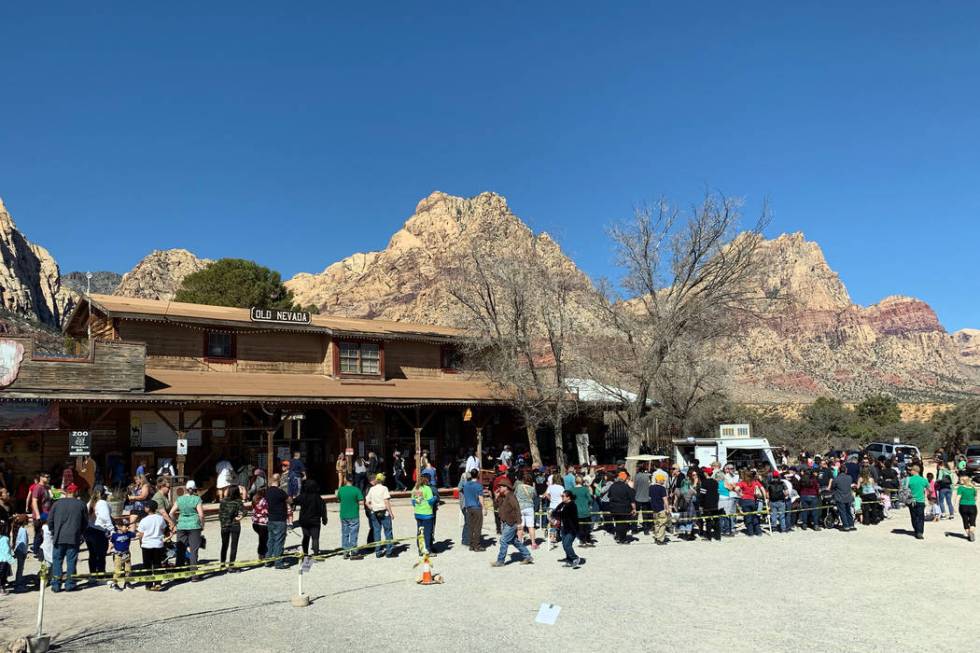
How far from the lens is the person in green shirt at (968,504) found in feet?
54.0

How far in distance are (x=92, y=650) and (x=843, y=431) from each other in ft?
187

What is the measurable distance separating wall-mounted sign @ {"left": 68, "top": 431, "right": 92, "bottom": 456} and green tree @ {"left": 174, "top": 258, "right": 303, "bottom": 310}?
122 ft

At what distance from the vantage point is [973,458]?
107 feet

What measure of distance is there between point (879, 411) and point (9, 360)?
6391 cm

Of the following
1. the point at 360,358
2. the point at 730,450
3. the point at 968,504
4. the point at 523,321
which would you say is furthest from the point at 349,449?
the point at 968,504

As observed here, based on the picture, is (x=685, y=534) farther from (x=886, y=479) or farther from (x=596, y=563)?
(x=886, y=479)

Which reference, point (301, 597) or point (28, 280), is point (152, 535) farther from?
point (28, 280)

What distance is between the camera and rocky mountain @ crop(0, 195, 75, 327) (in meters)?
155

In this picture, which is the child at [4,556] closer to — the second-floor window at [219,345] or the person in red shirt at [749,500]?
the person in red shirt at [749,500]

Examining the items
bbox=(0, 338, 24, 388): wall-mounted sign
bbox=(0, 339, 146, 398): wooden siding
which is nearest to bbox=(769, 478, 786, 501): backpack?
bbox=(0, 339, 146, 398): wooden siding

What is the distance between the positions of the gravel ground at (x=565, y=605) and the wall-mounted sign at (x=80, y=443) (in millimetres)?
6445

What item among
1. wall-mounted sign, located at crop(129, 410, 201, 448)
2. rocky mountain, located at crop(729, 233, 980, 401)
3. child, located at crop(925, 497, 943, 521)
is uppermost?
rocky mountain, located at crop(729, 233, 980, 401)

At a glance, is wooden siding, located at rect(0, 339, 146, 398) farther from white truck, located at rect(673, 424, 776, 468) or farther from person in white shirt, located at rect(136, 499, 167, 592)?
white truck, located at rect(673, 424, 776, 468)

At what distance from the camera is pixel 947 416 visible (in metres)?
49.8
